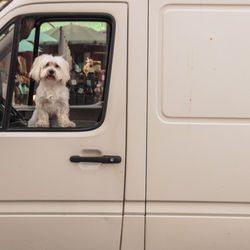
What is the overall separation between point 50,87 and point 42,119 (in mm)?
296

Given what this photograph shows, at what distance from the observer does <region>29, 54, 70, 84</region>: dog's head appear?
2467 mm

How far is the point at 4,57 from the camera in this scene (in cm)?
220

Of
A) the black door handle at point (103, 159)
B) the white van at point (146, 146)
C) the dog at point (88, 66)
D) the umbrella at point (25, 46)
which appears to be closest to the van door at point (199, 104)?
the white van at point (146, 146)

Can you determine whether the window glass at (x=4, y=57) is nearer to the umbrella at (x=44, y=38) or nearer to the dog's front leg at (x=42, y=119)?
the dog's front leg at (x=42, y=119)

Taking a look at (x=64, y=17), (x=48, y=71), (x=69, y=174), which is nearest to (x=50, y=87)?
(x=48, y=71)

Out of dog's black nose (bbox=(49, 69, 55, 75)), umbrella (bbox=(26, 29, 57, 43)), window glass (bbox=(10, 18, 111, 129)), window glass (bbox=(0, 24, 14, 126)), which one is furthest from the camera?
umbrella (bbox=(26, 29, 57, 43))

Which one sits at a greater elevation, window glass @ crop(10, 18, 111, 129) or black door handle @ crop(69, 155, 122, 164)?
window glass @ crop(10, 18, 111, 129)

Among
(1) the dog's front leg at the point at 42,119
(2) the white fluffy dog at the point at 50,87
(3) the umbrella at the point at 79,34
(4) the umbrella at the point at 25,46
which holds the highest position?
(3) the umbrella at the point at 79,34

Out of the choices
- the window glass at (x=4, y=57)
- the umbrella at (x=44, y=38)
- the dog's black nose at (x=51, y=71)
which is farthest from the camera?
the umbrella at (x=44, y=38)

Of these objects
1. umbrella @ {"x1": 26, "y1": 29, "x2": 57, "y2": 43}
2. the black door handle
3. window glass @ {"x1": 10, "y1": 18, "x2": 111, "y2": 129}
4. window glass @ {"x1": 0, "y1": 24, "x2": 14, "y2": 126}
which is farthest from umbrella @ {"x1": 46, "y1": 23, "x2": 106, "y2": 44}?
the black door handle

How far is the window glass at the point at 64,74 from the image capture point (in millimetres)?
2256

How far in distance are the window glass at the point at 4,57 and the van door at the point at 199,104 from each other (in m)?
0.91

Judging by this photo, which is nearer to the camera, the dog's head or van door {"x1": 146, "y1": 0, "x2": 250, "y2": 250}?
van door {"x1": 146, "y1": 0, "x2": 250, "y2": 250}

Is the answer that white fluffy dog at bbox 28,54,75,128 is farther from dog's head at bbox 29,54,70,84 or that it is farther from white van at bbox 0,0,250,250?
white van at bbox 0,0,250,250
